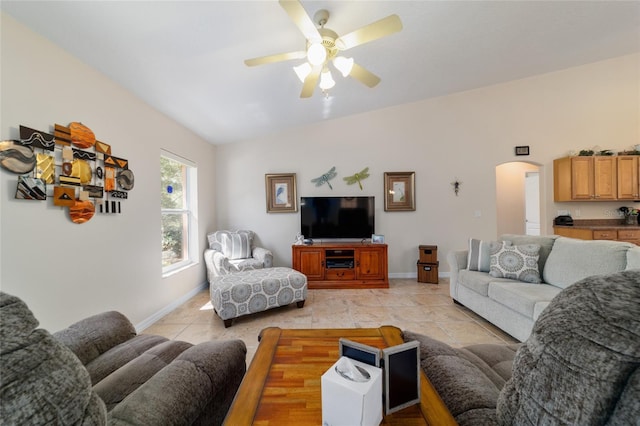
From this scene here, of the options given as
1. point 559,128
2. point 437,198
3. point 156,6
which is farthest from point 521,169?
point 156,6

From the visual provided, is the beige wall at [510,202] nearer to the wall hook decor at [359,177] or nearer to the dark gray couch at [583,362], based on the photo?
the wall hook decor at [359,177]

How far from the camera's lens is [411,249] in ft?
14.6

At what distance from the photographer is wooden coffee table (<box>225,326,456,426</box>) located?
82 cm

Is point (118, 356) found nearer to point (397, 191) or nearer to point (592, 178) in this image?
point (397, 191)

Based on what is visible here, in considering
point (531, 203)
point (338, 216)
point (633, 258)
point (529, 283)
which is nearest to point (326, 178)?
point (338, 216)

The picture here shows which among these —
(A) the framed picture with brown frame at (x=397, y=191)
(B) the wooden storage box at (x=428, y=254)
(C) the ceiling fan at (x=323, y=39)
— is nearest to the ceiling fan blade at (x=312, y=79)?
(C) the ceiling fan at (x=323, y=39)

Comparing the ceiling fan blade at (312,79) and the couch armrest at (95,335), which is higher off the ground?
the ceiling fan blade at (312,79)

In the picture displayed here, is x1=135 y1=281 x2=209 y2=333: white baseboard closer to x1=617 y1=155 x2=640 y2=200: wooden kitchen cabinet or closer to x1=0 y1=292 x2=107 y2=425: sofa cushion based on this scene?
x1=0 y1=292 x2=107 y2=425: sofa cushion

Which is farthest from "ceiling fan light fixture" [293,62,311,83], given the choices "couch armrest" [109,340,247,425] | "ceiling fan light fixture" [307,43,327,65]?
"couch armrest" [109,340,247,425]

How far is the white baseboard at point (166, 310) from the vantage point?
100 inches

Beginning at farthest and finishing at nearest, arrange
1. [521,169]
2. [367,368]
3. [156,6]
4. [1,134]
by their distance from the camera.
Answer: [521,169] → [156,6] → [1,134] → [367,368]

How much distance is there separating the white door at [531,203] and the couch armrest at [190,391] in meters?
6.37

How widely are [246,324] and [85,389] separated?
2268mm

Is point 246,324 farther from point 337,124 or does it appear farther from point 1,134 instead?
point 337,124
